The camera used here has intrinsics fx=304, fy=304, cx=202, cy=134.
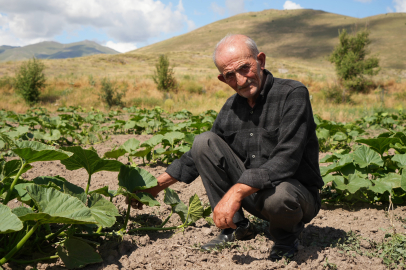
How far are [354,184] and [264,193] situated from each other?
1.06 metres

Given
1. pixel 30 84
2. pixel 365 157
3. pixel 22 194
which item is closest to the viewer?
pixel 22 194

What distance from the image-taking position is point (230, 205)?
1.55 metres

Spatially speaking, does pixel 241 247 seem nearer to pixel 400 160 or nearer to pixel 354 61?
pixel 400 160

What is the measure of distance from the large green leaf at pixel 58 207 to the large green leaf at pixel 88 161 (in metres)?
0.34

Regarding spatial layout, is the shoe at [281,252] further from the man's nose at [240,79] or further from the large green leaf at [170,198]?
the man's nose at [240,79]

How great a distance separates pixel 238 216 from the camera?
202cm

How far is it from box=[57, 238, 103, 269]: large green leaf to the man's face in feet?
4.09

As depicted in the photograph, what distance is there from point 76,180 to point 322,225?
2.46 metres

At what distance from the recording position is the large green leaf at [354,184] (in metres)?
2.26

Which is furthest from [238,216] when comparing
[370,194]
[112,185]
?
[112,185]

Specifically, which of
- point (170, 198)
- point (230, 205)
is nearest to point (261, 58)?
point (230, 205)

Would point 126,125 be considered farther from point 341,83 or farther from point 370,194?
point 341,83

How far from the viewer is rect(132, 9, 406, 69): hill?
77.1 metres

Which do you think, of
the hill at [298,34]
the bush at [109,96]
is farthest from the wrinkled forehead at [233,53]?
the hill at [298,34]
